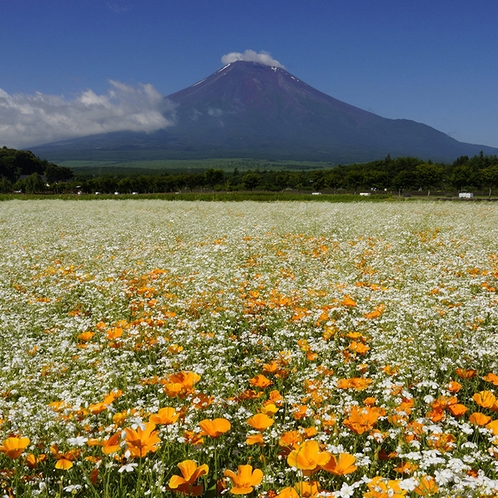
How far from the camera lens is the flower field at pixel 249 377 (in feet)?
7.26

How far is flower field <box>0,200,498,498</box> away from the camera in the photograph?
2213mm

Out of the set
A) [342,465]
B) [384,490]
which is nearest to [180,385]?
[342,465]

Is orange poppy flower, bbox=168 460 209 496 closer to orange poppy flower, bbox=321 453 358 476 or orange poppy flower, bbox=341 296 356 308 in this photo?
orange poppy flower, bbox=321 453 358 476

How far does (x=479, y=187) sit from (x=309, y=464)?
308ft

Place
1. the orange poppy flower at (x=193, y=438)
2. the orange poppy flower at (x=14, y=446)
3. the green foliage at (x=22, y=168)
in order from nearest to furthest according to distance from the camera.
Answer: the orange poppy flower at (x=14, y=446) < the orange poppy flower at (x=193, y=438) < the green foliage at (x=22, y=168)

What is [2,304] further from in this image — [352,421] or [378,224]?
[378,224]

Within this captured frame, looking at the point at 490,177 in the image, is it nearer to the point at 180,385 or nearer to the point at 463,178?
the point at 463,178

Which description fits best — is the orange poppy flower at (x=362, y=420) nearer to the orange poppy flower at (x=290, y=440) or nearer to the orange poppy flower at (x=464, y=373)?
the orange poppy flower at (x=290, y=440)

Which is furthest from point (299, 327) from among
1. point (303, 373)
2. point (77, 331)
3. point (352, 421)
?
point (77, 331)

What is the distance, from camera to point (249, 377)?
12.2 ft

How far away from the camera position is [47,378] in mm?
3551

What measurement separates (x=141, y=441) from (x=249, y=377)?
5.79 feet

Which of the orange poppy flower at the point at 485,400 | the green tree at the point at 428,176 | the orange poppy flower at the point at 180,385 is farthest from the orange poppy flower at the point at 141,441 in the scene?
the green tree at the point at 428,176

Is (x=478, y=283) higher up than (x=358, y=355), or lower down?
higher up
